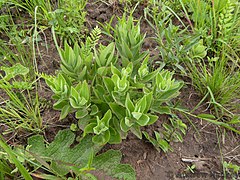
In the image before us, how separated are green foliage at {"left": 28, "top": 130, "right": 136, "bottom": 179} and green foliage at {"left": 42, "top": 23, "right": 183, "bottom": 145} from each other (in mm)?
82

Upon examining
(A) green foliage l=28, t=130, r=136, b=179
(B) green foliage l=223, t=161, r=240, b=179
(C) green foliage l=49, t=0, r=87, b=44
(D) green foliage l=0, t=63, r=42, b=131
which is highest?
(C) green foliage l=49, t=0, r=87, b=44

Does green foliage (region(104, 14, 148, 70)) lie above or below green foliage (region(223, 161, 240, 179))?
above

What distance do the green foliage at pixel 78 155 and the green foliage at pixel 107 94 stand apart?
0.27 ft

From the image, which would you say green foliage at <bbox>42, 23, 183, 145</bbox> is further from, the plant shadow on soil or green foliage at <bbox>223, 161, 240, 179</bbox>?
green foliage at <bbox>223, 161, 240, 179</bbox>

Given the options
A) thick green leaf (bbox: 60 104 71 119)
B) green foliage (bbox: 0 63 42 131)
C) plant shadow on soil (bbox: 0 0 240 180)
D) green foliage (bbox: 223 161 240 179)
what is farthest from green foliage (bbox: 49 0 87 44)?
green foliage (bbox: 223 161 240 179)

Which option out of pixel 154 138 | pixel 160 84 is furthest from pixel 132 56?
pixel 154 138

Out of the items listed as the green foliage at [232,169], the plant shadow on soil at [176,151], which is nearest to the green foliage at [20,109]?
the plant shadow on soil at [176,151]

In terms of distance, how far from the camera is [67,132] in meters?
1.39

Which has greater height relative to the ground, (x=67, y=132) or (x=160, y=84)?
(x=160, y=84)

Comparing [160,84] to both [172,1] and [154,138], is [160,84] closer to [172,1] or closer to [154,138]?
[154,138]

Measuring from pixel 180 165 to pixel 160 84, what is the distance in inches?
16.1

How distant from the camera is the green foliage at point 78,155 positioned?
131 centimetres

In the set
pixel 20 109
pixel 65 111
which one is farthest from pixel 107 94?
pixel 20 109

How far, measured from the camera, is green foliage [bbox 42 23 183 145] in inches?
48.8
